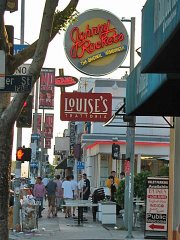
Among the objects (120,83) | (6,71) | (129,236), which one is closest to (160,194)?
(129,236)

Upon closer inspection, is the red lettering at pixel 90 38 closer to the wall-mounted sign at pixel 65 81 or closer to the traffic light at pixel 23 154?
the traffic light at pixel 23 154

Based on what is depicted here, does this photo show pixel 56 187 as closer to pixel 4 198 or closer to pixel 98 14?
pixel 98 14

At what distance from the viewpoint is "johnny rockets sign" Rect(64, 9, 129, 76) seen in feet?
74.6

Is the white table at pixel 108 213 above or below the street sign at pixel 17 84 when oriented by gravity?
below

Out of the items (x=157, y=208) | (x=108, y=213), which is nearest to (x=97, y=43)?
(x=108, y=213)

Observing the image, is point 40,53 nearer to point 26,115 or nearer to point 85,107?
point 26,115

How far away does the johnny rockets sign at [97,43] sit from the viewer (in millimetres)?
22734

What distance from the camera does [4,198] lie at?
1138 cm

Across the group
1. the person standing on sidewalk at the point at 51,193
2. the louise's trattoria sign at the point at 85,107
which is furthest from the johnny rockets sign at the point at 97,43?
the person standing on sidewalk at the point at 51,193

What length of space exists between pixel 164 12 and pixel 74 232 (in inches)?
592

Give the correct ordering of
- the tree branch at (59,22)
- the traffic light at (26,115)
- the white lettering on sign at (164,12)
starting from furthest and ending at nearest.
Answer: the traffic light at (26,115) < the tree branch at (59,22) < the white lettering on sign at (164,12)

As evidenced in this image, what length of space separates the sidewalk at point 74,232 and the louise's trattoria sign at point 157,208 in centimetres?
95

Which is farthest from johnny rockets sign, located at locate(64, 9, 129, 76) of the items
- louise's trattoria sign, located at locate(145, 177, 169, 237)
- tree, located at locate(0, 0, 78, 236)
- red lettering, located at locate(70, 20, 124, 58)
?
tree, located at locate(0, 0, 78, 236)

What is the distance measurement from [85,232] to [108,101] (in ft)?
15.9
